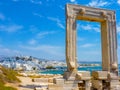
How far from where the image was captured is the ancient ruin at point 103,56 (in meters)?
15.3

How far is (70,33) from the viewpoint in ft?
51.2

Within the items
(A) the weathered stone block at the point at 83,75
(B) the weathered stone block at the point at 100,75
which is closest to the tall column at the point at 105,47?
(B) the weathered stone block at the point at 100,75

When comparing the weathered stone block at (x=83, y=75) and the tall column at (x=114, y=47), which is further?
the tall column at (x=114, y=47)

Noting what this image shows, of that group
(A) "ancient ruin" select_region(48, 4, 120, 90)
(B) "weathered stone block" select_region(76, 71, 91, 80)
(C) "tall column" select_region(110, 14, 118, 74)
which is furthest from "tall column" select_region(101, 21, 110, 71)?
(B) "weathered stone block" select_region(76, 71, 91, 80)

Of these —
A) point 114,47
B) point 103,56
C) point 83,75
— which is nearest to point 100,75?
point 83,75

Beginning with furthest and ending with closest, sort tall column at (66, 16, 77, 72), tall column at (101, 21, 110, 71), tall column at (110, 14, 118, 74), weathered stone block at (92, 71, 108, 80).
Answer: tall column at (101, 21, 110, 71) → tall column at (110, 14, 118, 74) → weathered stone block at (92, 71, 108, 80) → tall column at (66, 16, 77, 72)

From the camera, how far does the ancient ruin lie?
15344 mm

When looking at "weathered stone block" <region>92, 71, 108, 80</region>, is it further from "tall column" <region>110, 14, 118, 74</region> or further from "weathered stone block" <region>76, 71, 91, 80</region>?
"weathered stone block" <region>76, 71, 91, 80</region>

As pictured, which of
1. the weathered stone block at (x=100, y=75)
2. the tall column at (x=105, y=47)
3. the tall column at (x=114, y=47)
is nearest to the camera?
the weathered stone block at (x=100, y=75)

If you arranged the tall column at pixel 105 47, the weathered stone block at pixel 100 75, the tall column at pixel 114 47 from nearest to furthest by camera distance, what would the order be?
the weathered stone block at pixel 100 75 → the tall column at pixel 114 47 → the tall column at pixel 105 47

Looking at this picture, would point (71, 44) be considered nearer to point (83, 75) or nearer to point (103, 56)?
point (83, 75)

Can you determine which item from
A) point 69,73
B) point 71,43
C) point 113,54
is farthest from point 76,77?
point 113,54

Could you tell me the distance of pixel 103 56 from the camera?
17.2 meters

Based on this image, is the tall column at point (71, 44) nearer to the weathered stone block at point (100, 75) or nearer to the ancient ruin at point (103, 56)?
the ancient ruin at point (103, 56)
